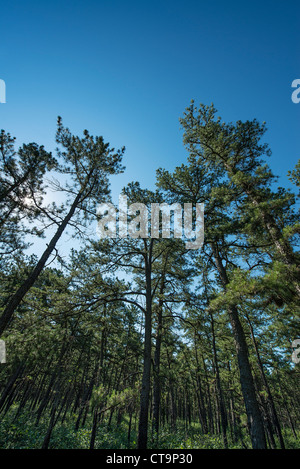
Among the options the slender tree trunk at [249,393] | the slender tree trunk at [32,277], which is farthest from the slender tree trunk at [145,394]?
the slender tree trunk at [32,277]

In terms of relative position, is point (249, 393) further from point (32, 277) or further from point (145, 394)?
point (32, 277)

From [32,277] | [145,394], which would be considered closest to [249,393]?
[145,394]

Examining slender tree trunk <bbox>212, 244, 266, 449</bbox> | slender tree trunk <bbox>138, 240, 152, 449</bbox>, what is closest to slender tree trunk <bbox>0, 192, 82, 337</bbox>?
slender tree trunk <bbox>138, 240, 152, 449</bbox>

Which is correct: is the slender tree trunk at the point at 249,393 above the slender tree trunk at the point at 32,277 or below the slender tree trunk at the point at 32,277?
below

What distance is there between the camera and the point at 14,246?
11.5m

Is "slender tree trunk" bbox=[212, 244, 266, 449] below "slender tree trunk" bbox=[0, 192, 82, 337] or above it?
below

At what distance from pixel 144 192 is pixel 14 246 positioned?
846 centimetres

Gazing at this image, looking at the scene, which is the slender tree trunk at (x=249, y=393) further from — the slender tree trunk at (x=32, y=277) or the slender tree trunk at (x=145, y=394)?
the slender tree trunk at (x=32, y=277)

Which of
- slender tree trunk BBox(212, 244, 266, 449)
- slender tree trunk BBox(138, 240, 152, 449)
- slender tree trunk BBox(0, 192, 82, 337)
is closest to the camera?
slender tree trunk BBox(212, 244, 266, 449)

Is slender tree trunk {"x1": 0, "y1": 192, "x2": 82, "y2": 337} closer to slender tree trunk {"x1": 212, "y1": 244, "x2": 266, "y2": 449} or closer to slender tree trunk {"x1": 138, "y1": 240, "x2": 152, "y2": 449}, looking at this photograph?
slender tree trunk {"x1": 138, "y1": 240, "x2": 152, "y2": 449}

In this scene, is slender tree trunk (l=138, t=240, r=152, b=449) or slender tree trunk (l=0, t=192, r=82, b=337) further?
slender tree trunk (l=138, t=240, r=152, b=449)
